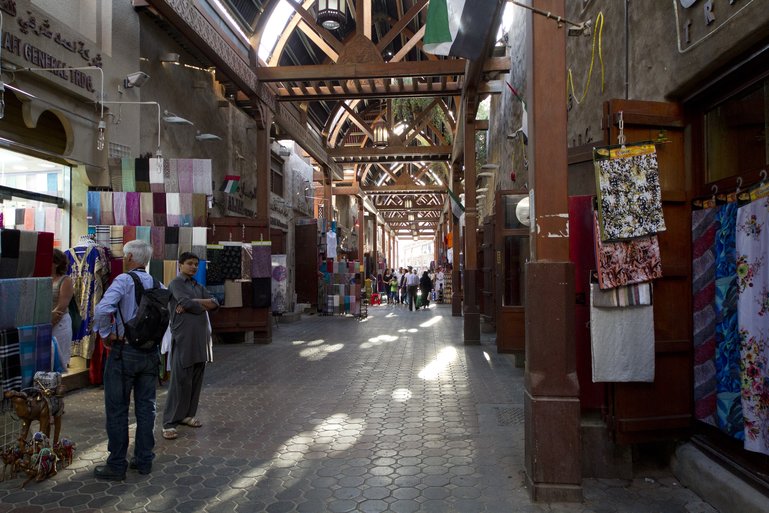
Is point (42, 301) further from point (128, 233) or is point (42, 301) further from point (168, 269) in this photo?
point (168, 269)

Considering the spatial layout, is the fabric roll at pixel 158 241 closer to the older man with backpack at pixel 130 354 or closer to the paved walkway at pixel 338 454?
the paved walkway at pixel 338 454

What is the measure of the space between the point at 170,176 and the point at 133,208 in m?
0.72

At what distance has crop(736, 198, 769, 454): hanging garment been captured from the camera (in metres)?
3.35

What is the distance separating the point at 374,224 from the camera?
3806 cm

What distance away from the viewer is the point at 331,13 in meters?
10.7

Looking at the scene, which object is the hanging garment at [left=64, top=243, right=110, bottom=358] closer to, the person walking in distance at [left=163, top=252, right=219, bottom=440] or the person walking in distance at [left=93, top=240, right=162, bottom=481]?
the person walking in distance at [left=163, top=252, right=219, bottom=440]

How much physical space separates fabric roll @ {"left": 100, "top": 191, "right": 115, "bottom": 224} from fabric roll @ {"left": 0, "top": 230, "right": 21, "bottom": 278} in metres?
3.15

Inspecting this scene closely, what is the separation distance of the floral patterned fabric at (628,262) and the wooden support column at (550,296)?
28 cm

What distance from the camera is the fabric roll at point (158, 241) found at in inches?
343

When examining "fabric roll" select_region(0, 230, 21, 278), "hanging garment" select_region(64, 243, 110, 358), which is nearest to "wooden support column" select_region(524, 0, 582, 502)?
"fabric roll" select_region(0, 230, 21, 278)

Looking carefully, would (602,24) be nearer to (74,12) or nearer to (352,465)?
(352,465)

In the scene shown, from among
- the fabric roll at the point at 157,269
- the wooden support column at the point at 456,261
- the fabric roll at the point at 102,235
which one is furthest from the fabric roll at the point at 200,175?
the wooden support column at the point at 456,261

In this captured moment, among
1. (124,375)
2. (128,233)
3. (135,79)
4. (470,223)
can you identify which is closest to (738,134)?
(124,375)

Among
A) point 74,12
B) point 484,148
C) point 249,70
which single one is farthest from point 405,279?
point 74,12
